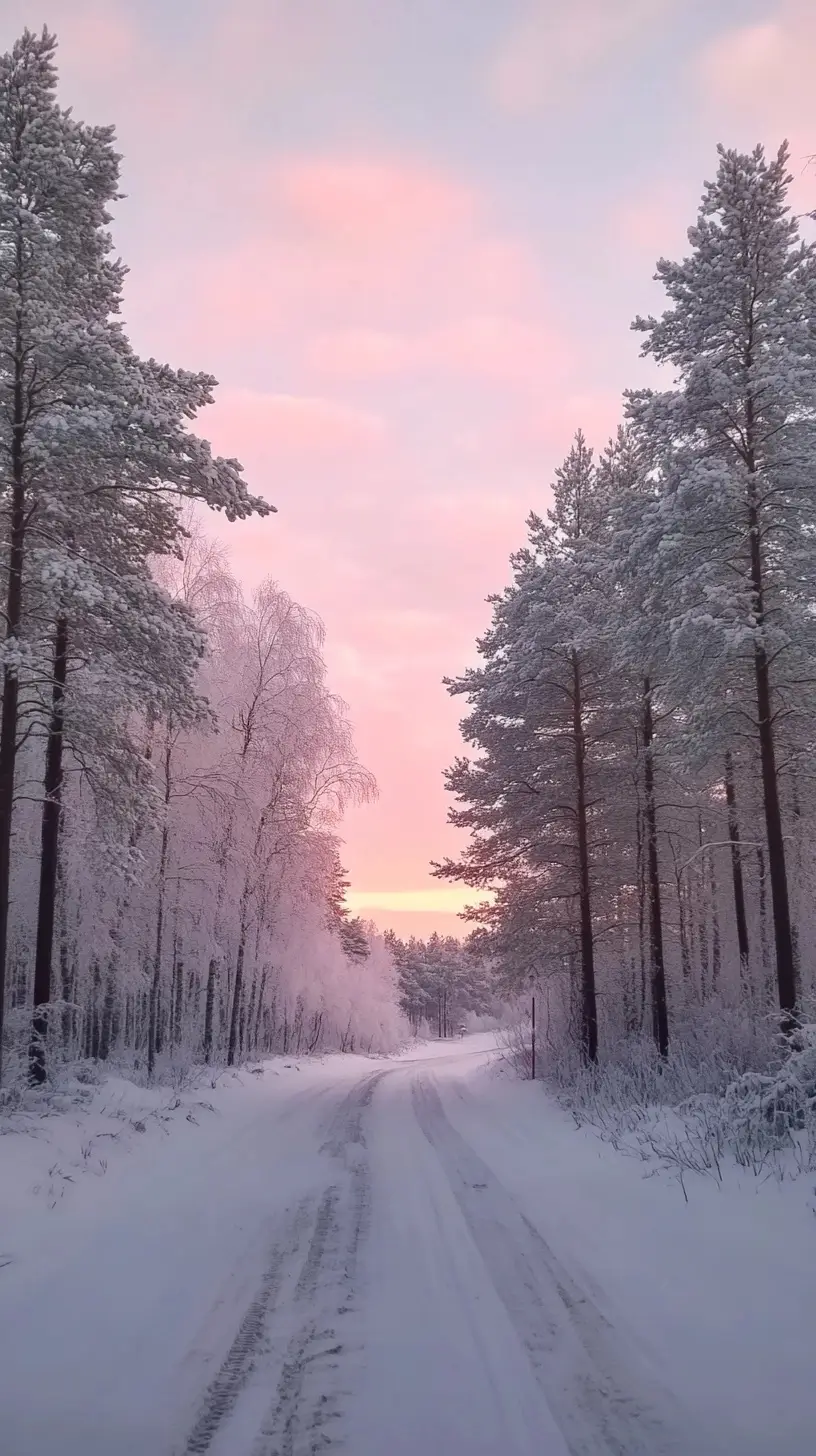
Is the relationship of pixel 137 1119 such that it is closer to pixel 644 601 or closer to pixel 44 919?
pixel 44 919

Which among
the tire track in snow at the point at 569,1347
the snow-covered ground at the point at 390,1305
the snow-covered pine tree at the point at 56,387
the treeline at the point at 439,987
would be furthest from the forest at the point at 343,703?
the treeline at the point at 439,987

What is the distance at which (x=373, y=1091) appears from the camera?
17969 millimetres

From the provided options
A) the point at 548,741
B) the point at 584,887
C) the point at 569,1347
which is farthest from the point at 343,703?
the point at 569,1347

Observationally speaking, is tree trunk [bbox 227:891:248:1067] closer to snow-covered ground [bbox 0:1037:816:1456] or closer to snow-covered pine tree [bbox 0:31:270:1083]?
snow-covered ground [bbox 0:1037:816:1456]

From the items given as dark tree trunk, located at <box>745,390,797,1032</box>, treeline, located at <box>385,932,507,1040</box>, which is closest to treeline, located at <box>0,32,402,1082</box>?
dark tree trunk, located at <box>745,390,797,1032</box>

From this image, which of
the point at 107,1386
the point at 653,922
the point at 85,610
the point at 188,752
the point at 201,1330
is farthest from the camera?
the point at 188,752

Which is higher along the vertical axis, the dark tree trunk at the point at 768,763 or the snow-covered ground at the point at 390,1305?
the dark tree trunk at the point at 768,763

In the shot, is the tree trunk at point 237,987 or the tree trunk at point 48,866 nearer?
the tree trunk at point 48,866

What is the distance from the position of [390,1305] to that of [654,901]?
1327 cm

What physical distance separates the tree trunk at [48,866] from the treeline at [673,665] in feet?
28.8

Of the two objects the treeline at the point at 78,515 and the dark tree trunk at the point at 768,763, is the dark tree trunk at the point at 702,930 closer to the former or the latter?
the dark tree trunk at the point at 768,763

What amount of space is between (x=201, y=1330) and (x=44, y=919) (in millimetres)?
7298

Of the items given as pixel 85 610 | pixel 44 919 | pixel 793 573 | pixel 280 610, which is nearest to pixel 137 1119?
pixel 44 919

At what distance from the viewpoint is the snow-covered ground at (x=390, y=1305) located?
3.86 m
